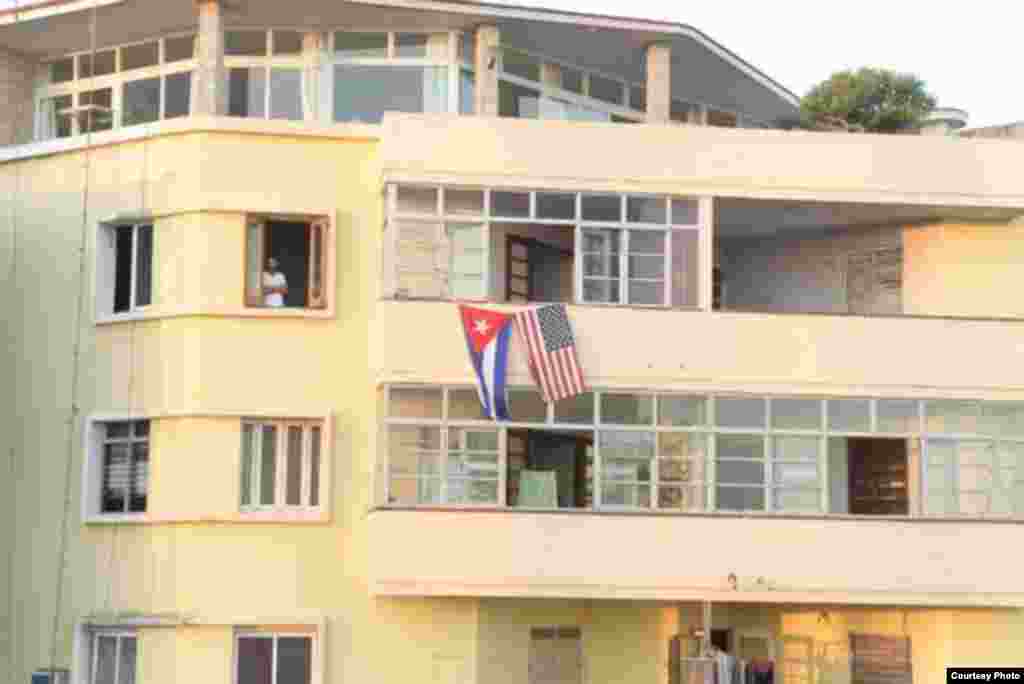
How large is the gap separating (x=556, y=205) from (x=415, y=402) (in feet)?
12.0

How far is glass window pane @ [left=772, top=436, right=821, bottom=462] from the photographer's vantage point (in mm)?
30766

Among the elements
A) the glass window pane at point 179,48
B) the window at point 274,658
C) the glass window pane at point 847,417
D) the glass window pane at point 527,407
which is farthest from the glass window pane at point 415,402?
the glass window pane at point 179,48

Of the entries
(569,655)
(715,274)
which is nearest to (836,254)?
(715,274)

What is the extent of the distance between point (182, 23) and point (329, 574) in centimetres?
955

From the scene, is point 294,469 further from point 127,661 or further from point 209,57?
point 209,57

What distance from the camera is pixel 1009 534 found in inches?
1214

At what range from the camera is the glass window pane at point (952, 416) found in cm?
3111

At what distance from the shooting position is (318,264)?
1240 inches

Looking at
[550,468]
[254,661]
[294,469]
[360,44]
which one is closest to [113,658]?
[254,661]

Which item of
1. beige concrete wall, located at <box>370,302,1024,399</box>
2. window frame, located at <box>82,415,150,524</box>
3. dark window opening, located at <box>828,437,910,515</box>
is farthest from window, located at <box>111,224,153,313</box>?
dark window opening, located at <box>828,437,910,515</box>

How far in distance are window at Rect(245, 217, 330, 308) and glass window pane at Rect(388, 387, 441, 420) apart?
7.35ft

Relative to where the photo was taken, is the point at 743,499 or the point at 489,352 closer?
the point at 489,352

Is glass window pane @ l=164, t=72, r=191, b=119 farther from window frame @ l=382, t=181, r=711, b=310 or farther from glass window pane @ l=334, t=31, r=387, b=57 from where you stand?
window frame @ l=382, t=181, r=711, b=310

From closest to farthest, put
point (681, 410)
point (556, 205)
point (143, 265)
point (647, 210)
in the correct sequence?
point (681, 410)
point (556, 205)
point (647, 210)
point (143, 265)
